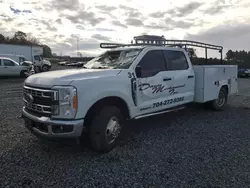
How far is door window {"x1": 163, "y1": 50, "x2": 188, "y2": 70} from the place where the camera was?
534cm

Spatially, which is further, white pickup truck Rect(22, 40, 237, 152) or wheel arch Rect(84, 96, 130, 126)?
wheel arch Rect(84, 96, 130, 126)

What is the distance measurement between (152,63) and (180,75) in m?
1.02

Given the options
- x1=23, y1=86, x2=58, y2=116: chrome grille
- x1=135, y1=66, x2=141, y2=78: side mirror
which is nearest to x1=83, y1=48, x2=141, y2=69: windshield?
x1=135, y1=66, x2=141, y2=78: side mirror

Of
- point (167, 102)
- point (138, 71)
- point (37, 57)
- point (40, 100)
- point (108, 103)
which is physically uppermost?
point (37, 57)

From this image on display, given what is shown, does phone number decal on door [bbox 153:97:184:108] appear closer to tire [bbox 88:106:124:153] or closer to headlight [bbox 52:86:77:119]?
tire [bbox 88:106:124:153]

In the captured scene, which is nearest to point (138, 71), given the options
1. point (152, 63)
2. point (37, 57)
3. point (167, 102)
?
point (152, 63)

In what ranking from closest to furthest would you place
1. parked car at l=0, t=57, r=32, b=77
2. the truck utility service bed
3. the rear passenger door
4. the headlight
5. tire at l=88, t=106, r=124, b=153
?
the headlight
tire at l=88, t=106, r=124, b=153
the rear passenger door
the truck utility service bed
parked car at l=0, t=57, r=32, b=77

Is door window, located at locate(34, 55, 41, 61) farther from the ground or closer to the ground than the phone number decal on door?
farther from the ground

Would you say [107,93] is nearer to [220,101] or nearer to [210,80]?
[210,80]

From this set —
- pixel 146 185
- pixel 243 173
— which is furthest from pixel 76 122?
pixel 243 173

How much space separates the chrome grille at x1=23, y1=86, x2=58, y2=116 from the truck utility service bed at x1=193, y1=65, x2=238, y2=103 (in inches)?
163

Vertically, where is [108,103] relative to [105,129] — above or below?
above

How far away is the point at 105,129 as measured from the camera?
12.5 ft

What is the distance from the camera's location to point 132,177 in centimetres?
317
